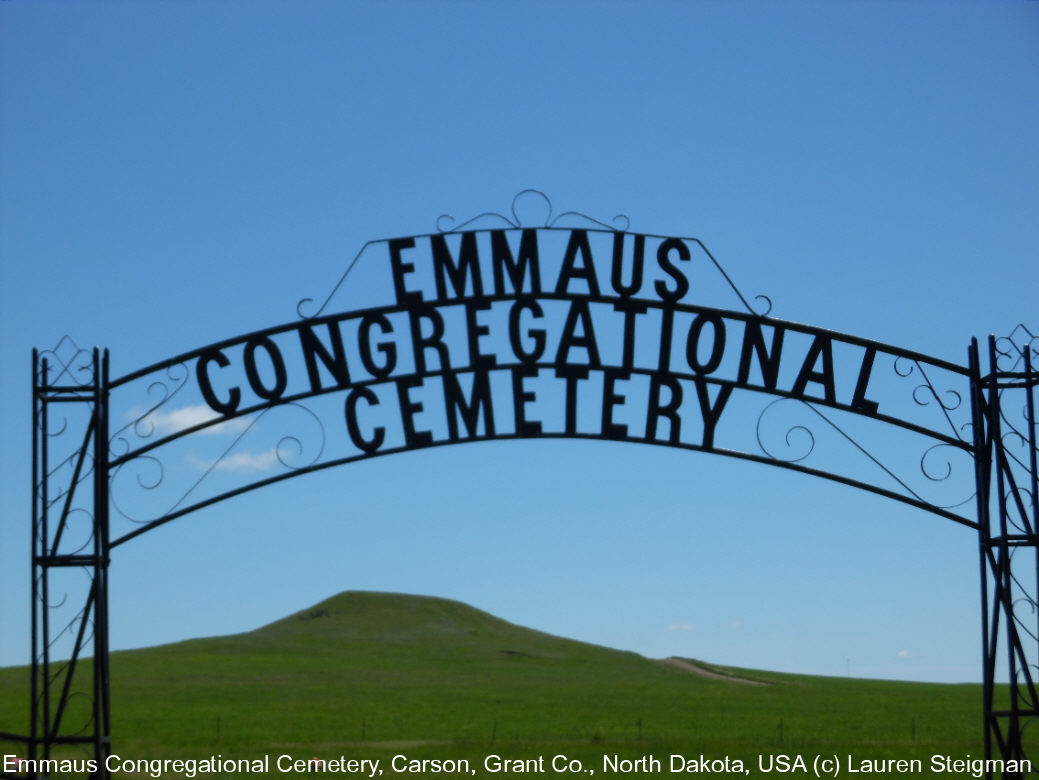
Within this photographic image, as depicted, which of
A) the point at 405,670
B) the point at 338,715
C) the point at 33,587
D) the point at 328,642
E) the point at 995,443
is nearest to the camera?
the point at 33,587

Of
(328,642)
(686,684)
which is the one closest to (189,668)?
(328,642)

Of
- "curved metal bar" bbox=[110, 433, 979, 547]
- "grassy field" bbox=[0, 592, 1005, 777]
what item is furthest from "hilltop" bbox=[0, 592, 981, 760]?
"curved metal bar" bbox=[110, 433, 979, 547]

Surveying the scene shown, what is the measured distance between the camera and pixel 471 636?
3524 inches

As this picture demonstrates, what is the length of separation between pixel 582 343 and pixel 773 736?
2953cm

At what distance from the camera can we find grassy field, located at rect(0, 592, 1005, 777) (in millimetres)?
36562

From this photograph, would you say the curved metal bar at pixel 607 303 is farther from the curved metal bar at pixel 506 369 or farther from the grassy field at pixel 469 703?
the grassy field at pixel 469 703

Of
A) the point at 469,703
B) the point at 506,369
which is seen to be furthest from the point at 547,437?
the point at 469,703

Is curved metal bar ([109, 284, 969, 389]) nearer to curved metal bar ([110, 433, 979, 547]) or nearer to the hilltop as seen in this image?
curved metal bar ([110, 433, 979, 547])

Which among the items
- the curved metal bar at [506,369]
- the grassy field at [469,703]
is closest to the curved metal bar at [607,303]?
the curved metal bar at [506,369]

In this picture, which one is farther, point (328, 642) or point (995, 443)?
point (328, 642)

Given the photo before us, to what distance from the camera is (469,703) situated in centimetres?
5412

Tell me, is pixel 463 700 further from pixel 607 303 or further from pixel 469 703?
pixel 607 303

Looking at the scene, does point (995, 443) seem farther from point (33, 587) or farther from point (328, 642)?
point (328, 642)

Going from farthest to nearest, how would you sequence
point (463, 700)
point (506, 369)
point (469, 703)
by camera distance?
point (463, 700) → point (469, 703) → point (506, 369)
